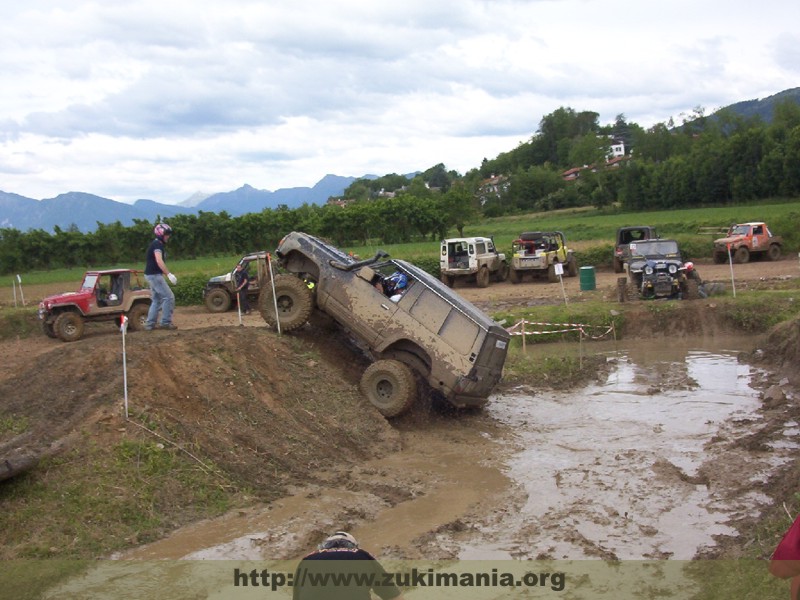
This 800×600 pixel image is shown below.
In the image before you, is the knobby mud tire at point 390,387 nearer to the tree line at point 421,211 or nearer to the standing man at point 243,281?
the standing man at point 243,281

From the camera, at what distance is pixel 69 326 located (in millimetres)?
21062

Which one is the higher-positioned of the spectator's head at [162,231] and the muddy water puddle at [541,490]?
the spectator's head at [162,231]

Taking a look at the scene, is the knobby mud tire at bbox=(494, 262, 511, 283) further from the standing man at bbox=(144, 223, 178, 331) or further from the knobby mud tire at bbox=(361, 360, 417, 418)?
the standing man at bbox=(144, 223, 178, 331)

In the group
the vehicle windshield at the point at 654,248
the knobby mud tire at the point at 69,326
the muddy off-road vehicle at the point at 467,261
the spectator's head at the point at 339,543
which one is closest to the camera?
the spectator's head at the point at 339,543

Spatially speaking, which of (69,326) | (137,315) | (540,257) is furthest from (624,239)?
(69,326)

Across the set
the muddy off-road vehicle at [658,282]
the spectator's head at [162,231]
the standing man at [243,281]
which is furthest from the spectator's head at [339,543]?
the standing man at [243,281]

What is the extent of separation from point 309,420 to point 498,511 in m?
3.50

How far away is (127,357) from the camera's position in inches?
448

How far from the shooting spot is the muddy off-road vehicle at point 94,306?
69.0 ft

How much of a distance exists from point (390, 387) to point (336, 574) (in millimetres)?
8417

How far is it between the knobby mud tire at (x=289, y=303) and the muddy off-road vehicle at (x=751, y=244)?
2383 cm

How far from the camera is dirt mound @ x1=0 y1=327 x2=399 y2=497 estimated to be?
33.5 ft

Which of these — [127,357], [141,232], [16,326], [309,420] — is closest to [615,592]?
[309,420]

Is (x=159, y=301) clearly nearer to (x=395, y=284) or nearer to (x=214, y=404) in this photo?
(x=214, y=404)
